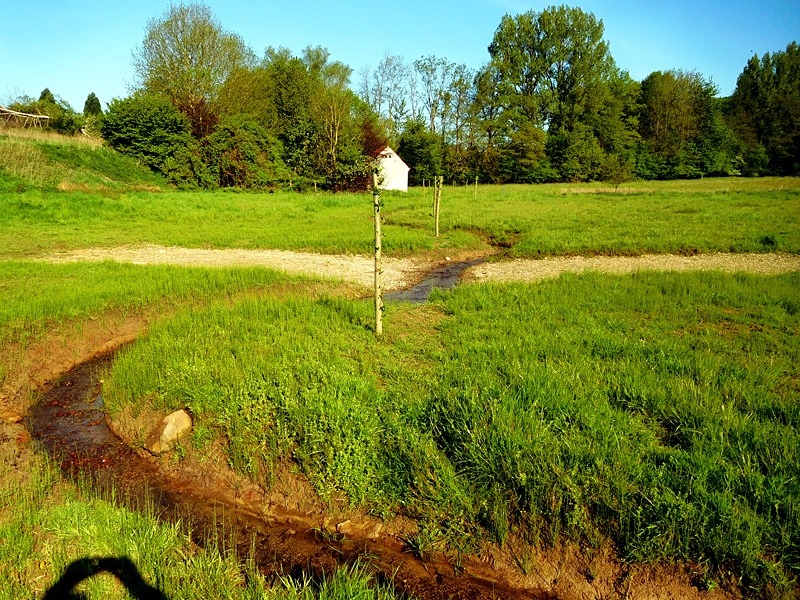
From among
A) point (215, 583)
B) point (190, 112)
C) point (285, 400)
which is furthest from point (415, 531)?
point (190, 112)

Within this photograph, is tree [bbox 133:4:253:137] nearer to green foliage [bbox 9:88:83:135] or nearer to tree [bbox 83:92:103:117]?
green foliage [bbox 9:88:83:135]

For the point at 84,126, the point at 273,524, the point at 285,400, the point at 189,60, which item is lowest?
Answer: the point at 273,524

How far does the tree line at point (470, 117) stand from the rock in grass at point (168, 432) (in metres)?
33.2

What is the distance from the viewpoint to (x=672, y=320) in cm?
777

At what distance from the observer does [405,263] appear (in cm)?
1488

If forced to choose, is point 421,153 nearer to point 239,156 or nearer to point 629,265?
point 239,156

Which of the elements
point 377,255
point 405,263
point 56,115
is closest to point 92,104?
point 56,115

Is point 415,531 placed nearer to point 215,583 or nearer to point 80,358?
point 215,583

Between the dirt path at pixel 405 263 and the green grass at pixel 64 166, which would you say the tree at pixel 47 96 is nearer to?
the green grass at pixel 64 166

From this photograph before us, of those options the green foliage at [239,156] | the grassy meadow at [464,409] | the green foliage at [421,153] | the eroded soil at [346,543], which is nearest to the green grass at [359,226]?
the grassy meadow at [464,409]

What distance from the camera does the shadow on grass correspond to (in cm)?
304

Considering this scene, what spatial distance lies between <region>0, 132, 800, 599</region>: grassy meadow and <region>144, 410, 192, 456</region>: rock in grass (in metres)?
0.19

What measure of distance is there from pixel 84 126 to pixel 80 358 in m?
47.5

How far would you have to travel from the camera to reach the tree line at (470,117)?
36438mm
